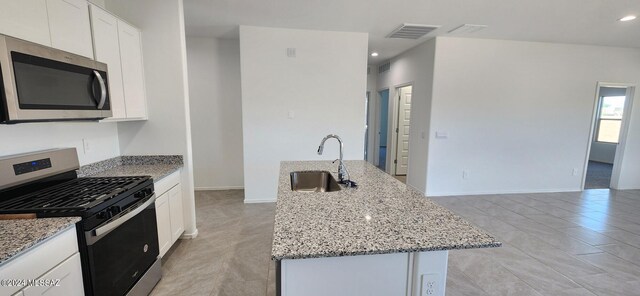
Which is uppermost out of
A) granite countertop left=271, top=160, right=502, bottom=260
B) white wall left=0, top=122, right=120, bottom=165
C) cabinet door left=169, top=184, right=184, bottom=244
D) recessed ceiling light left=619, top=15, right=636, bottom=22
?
recessed ceiling light left=619, top=15, right=636, bottom=22

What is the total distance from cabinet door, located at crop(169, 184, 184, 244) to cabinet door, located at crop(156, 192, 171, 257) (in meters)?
0.08

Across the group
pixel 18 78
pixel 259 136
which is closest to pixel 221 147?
pixel 259 136

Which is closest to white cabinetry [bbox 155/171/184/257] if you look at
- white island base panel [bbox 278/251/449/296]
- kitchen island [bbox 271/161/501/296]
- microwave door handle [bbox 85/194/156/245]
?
microwave door handle [bbox 85/194/156/245]

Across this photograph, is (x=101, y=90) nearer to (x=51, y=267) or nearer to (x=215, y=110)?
(x=51, y=267)

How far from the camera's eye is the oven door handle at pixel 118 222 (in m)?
1.50

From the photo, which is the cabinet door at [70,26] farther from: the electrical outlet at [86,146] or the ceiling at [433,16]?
the ceiling at [433,16]

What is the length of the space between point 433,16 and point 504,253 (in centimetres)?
281

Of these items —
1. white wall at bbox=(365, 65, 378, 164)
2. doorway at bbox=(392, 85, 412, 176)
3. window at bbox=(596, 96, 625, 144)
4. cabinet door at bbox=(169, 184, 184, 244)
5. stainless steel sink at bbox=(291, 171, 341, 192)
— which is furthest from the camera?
window at bbox=(596, 96, 625, 144)

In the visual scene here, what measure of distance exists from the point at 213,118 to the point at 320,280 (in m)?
4.06

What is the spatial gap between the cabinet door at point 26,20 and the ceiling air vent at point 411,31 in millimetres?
3580

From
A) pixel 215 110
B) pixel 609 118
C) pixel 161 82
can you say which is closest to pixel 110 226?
pixel 161 82

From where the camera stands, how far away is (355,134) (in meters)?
4.26

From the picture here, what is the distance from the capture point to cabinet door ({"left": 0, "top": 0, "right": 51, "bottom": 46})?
1396 millimetres

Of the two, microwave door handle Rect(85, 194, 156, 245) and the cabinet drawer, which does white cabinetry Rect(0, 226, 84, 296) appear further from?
the cabinet drawer
